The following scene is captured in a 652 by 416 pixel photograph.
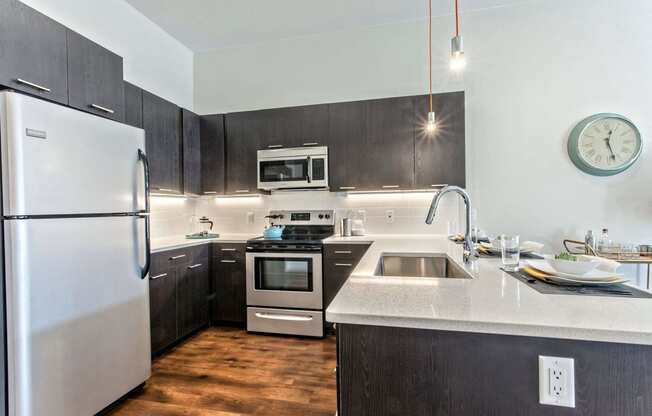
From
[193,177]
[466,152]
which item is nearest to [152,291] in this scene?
[193,177]

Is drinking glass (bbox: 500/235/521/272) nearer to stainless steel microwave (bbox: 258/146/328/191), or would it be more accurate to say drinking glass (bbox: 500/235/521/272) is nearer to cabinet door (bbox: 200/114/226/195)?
stainless steel microwave (bbox: 258/146/328/191)

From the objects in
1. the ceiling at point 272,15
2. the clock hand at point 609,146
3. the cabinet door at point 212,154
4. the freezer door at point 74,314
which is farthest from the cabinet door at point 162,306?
the clock hand at point 609,146

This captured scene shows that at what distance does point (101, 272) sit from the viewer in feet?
5.83

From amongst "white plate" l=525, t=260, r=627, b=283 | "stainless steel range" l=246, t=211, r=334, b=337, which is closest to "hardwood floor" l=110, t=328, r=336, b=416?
"stainless steel range" l=246, t=211, r=334, b=337

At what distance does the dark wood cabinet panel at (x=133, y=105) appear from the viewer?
8.24 feet

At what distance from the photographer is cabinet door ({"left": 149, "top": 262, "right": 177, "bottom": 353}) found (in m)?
2.45

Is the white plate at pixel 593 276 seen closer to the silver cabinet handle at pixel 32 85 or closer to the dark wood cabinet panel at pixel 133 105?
the silver cabinet handle at pixel 32 85

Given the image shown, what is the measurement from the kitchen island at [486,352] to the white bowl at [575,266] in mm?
187

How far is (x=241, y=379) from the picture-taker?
7.21 ft

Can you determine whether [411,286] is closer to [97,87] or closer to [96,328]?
[96,328]

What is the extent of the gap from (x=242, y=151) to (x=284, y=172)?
1.84ft

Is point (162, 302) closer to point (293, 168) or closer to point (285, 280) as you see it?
point (285, 280)

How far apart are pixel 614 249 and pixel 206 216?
414 centimetres

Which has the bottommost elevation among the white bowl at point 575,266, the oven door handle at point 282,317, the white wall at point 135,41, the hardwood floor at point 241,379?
the hardwood floor at point 241,379
